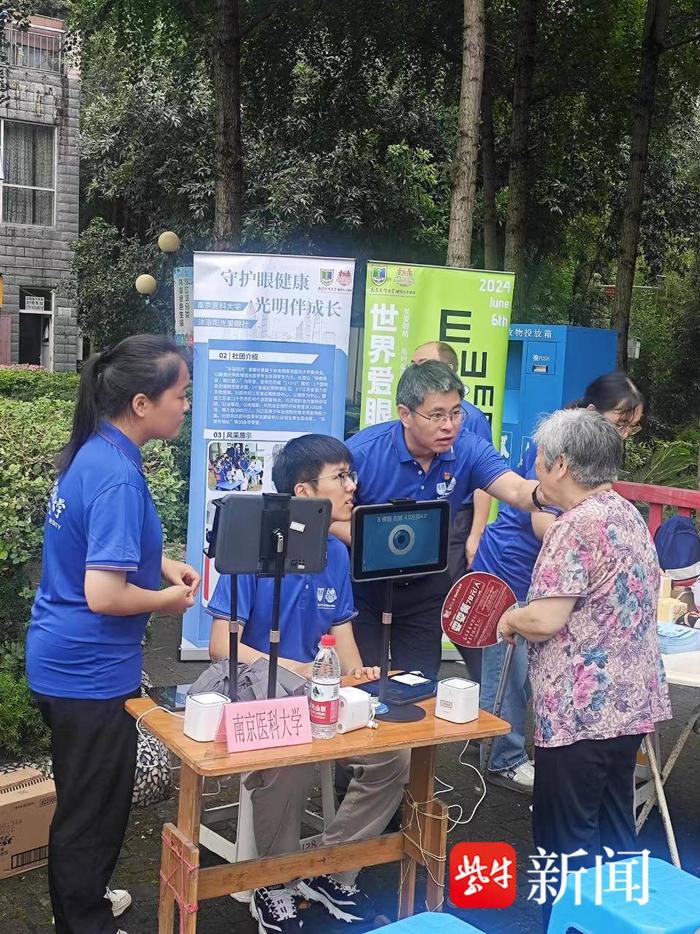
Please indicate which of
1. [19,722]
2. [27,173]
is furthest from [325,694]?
[27,173]

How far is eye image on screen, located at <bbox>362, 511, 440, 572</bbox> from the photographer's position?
271cm

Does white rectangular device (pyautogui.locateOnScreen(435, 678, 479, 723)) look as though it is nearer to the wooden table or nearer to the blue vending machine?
the wooden table

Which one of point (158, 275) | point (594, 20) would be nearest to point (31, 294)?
point (158, 275)

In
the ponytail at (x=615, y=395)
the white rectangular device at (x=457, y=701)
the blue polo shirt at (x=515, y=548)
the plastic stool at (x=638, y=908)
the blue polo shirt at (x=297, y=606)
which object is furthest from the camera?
the blue polo shirt at (x=515, y=548)

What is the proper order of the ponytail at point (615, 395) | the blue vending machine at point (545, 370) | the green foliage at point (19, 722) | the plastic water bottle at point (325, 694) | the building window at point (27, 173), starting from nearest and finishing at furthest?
the plastic water bottle at point (325, 694) < the green foliage at point (19, 722) < the ponytail at point (615, 395) < the blue vending machine at point (545, 370) < the building window at point (27, 173)

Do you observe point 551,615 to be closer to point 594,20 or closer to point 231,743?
point 231,743

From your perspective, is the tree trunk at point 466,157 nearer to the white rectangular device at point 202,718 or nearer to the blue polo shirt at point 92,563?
the blue polo shirt at point 92,563

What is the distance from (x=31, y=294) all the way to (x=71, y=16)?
1075 cm

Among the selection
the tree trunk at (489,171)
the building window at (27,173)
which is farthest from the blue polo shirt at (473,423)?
the building window at (27,173)

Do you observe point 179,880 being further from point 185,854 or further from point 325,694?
point 325,694

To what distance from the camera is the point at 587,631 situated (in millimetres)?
2650

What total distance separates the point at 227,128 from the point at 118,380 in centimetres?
769

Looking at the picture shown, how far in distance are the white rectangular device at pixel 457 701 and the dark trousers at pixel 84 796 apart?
2.67 ft

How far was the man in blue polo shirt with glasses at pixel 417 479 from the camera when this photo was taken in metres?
3.52
